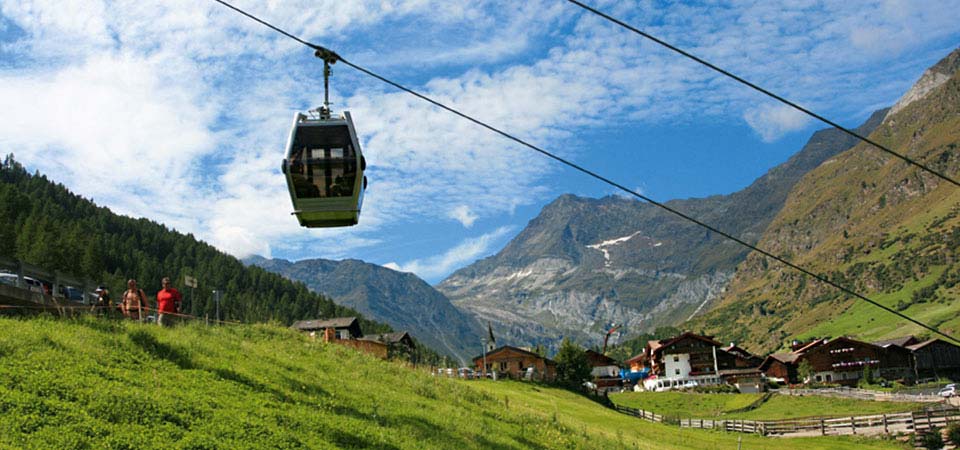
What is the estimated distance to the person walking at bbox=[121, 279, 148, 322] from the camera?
2649 centimetres

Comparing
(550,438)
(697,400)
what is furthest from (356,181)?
(697,400)

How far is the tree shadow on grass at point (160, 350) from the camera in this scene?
23391 mm

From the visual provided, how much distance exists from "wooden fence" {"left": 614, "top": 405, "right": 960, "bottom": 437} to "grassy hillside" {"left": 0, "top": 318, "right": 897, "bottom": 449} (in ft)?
111

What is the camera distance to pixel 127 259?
17375 centimetres

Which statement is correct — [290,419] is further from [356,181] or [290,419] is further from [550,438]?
[550,438]

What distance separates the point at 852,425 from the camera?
61.4 metres

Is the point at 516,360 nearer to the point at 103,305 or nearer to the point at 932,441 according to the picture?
the point at 932,441

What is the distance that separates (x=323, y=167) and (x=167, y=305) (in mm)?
12258

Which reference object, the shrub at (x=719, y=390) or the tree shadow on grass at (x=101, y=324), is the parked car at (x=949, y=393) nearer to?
the shrub at (x=719, y=390)

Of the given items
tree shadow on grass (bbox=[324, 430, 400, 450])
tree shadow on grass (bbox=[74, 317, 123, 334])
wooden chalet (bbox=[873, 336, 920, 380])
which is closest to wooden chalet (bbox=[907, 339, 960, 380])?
wooden chalet (bbox=[873, 336, 920, 380])

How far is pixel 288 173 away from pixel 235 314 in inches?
6644

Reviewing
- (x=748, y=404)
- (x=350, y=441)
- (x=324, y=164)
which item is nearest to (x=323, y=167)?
(x=324, y=164)

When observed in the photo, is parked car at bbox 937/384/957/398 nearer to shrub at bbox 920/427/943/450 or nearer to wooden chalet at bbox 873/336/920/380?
shrub at bbox 920/427/943/450

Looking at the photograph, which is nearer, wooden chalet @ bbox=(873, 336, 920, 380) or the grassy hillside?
the grassy hillside
